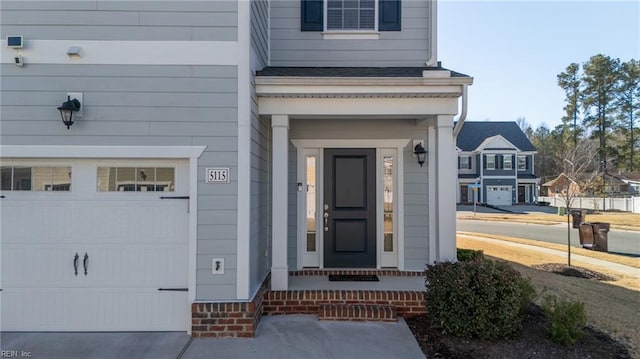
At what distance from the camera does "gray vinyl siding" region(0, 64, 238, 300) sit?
385 centimetres

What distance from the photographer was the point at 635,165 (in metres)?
29.3

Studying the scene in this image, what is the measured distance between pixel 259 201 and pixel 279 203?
26 cm

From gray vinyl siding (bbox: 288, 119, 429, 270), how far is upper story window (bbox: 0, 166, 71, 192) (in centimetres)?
296

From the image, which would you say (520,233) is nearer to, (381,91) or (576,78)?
(381,91)

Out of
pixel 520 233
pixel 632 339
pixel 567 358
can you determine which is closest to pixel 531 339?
pixel 567 358

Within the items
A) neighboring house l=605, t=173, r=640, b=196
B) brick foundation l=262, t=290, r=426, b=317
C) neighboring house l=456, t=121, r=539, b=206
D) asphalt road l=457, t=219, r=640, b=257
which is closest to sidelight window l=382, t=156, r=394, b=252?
brick foundation l=262, t=290, r=426, b=317

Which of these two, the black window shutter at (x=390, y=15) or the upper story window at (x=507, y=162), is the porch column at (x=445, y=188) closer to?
the black window shutter at (x=390, y=15)

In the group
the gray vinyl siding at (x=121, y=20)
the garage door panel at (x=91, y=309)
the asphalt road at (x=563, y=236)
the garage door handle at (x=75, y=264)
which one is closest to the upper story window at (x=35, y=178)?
the garage door handle at (x=75, y=264)

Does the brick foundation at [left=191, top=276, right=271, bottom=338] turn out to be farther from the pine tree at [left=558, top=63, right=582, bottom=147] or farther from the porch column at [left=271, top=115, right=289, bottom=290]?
the pine tree at [left=558, top=63, right=582, bottom=147]

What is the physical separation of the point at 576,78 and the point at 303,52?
36184 mm

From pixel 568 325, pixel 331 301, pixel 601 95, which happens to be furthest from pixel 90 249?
pixel 601 95
